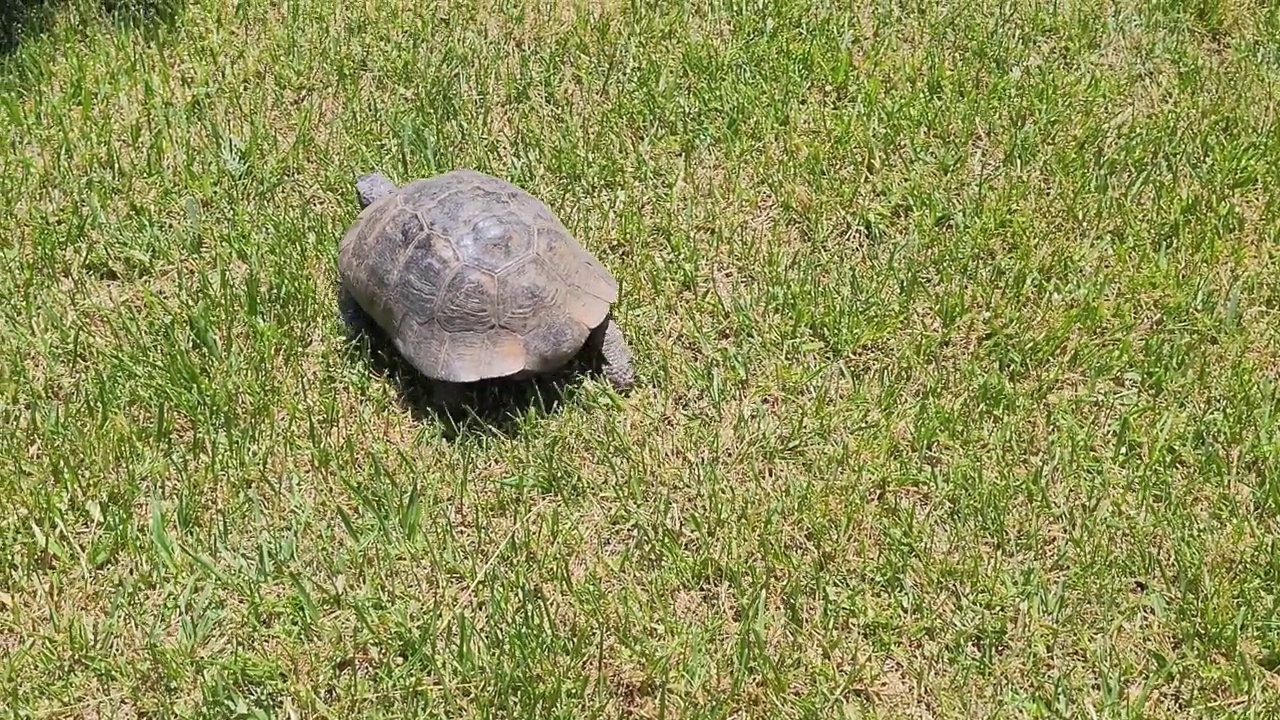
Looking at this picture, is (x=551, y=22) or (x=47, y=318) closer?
(x=47, y=318)

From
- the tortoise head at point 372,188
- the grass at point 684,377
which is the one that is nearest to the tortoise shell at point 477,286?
the grass at point 684,377

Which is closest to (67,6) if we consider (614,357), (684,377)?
(614,357)

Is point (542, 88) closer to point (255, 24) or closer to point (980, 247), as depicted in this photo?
point (255, 24)

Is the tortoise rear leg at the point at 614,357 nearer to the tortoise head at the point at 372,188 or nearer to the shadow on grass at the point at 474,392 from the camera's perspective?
the shadow on grass at the point at 474,392

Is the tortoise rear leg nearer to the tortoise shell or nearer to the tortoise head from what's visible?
the tortoise shell

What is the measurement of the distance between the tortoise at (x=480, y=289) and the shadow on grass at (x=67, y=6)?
2238mm

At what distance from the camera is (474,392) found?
11.9ft

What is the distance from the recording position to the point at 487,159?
4.50 m

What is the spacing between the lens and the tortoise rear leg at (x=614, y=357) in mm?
3648

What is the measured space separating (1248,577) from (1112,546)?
359mm

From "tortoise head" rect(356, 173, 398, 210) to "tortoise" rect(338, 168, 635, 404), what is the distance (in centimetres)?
44

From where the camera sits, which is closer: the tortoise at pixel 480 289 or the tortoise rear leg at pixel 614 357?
the tortoise at pixel 480 289

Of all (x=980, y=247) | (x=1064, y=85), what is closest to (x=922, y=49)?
(x=1064, y=85)

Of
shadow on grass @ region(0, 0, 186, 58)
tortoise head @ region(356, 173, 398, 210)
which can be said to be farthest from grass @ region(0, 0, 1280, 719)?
tortoise head @ region(356, 173, 398, 210)
